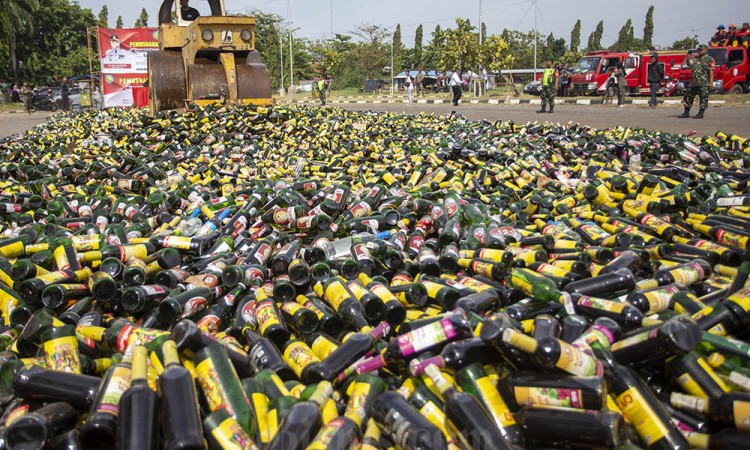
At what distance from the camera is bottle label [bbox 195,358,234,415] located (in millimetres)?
2184

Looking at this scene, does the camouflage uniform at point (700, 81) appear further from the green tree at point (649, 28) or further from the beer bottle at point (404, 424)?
the green tree at point (649, 28)

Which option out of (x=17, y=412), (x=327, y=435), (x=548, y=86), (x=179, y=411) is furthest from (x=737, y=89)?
(x=17, y=412)

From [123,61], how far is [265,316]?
966 inches

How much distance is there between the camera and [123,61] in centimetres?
2341

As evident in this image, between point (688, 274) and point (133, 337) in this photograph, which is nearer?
point (133, 337)

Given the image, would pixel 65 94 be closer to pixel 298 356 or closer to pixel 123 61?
pixel 123 61

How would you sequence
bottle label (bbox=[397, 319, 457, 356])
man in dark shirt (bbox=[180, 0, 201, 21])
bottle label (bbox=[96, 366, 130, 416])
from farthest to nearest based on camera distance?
1. man in dark shirt (bbox=[180, 0, 201, 21])
2. bottle label (bbox=[397, 319, 457, 356])
3. bottle label (bbox=[96, 366, 130, 416])

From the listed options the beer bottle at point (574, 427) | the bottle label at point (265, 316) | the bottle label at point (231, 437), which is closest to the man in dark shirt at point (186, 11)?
the bottle label at point (265, 316)

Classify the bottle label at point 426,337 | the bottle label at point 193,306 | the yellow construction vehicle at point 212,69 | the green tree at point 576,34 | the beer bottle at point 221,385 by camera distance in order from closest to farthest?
the beer bottle at point 221,385 → the bottle label at point 426,337 → the bottle label at point 193,306 → the yellow construction vehicle at point 212,69 → the green tree at point 576,34

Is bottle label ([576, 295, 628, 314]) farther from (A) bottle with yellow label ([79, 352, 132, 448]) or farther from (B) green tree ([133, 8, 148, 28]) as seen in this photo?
(B) green tree ([133, 8, 148, 28])

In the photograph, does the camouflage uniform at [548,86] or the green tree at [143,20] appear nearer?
the camouflage uniform at [548,86]

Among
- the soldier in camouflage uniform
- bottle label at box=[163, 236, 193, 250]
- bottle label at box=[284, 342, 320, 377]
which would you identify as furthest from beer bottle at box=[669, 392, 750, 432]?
the soldier in camouflage uniform

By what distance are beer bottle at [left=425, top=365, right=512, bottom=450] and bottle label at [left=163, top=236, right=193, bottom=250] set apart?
270 centimetres

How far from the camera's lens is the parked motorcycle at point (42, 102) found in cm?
3250
